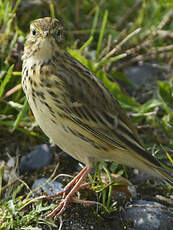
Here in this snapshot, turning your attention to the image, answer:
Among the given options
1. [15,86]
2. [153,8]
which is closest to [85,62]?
[15,86]

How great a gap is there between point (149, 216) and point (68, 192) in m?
0.64

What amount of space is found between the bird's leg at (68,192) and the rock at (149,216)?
42 centimetres

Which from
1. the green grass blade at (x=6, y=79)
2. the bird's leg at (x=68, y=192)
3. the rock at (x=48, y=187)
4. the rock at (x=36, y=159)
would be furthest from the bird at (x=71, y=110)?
the rock at (x=36, y=159)

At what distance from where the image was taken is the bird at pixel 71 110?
10.4 feet

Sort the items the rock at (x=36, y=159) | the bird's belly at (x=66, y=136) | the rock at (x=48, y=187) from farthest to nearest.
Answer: the rock at (x=36, y=159) < the rock at (x=48, y=187) < the bird's belly at (x=66, y=136)

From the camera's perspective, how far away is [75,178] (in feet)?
11.5

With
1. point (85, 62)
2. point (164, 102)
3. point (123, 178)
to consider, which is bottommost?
point (123, 178)

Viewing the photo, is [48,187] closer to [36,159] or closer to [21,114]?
[36,159]

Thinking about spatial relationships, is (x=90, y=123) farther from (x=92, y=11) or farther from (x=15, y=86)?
(x=92, y=11)

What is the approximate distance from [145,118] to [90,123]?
4.36 feet

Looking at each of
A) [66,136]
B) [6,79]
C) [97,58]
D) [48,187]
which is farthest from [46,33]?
[97,58]

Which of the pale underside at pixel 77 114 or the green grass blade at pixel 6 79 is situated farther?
the green grass blade at pixel 6 79

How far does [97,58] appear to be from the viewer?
15.2ft

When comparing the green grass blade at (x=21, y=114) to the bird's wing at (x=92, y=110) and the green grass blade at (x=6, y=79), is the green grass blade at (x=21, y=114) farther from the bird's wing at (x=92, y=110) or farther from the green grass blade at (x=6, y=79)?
the bird's wing at (x=92, y=110)
